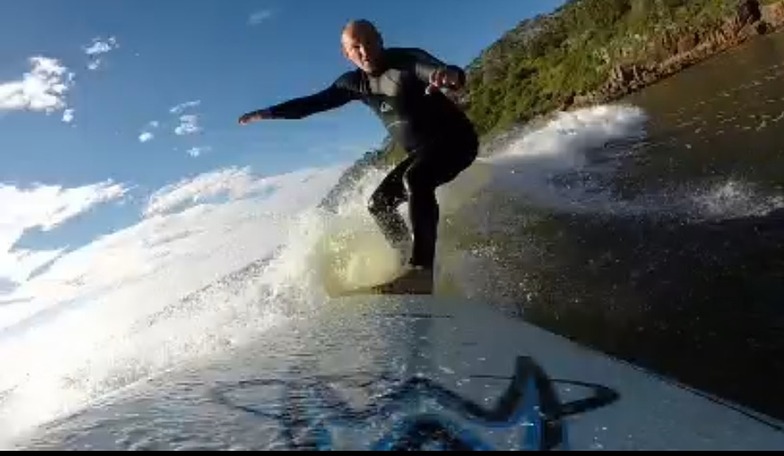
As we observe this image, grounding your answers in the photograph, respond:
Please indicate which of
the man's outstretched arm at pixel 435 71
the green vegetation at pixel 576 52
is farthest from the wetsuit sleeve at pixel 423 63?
the green vegetation at pixel 576 52

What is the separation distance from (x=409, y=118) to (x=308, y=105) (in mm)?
919

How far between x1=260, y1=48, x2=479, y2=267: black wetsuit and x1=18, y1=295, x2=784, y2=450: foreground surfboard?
3.24 m

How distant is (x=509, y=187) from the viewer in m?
10.8

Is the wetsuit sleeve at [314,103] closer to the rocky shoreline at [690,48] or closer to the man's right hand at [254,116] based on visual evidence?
the man's right hand at [254,116]

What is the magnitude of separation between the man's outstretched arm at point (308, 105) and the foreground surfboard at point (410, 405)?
3.72 m

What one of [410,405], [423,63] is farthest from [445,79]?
[410,405]

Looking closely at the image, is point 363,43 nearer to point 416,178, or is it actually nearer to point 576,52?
point 416,178

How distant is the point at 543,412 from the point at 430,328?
5.92ft

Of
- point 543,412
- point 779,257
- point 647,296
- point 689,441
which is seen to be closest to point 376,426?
point 543,412

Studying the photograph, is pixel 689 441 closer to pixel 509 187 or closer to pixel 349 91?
pixel 349 91

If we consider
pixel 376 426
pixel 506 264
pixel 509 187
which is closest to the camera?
pixel 376 426

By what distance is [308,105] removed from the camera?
7.28 metres

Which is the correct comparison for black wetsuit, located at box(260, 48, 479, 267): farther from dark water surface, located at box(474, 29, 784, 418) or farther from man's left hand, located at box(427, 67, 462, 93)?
dark water surface, located at box(474, 29, 784, 418)

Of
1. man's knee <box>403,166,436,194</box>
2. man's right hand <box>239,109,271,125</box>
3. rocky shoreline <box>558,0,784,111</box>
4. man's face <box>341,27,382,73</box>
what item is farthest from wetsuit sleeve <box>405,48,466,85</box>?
rocky shoreline <box>558,0,784,111</box>
